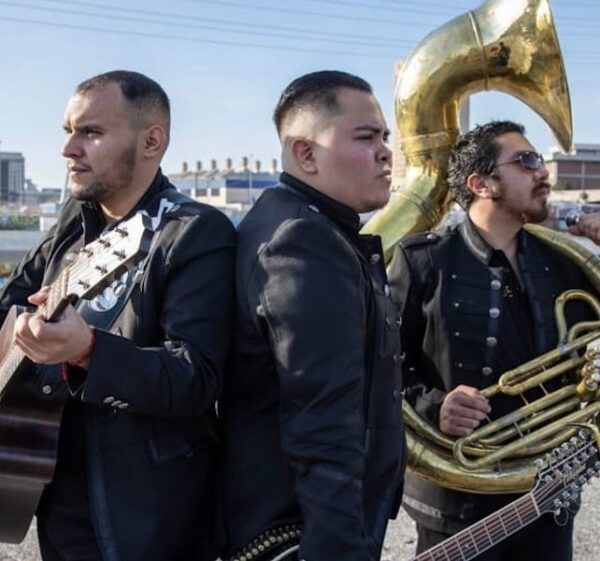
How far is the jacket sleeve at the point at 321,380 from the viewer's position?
4.41 ft

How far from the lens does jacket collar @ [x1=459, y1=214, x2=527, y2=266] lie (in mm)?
2332

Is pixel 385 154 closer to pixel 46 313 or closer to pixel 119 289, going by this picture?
pixel 119 289

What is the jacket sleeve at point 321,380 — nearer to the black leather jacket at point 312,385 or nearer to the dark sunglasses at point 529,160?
the black leather jacket at point 312,385

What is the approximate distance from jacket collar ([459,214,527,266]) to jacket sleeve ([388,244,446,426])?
139 mm

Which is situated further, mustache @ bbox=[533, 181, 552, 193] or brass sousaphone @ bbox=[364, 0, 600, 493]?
mustache @ bbox=[533, 181, 552, 193]

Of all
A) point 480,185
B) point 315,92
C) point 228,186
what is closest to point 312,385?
point 315,92

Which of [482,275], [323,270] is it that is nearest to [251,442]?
[323,270]

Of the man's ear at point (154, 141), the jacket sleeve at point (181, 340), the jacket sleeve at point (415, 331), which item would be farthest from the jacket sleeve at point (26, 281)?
the jacket sleeve at point (415, 331)

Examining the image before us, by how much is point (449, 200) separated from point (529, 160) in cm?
37

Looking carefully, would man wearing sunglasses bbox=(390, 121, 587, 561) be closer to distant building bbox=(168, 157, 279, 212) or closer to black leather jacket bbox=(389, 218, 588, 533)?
black leather jacket bbox=(389, 218, 588, 533)

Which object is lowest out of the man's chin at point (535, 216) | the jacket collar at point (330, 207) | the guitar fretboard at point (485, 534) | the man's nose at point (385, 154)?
the guitar fretboard at point (485, 534)

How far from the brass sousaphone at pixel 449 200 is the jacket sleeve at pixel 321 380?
2.99 ft

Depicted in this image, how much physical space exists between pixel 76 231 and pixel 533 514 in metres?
1.27

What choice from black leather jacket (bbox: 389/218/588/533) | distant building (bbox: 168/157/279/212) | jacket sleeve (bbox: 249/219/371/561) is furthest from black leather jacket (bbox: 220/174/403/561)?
distant building (bbox: 168/157/279/212)
